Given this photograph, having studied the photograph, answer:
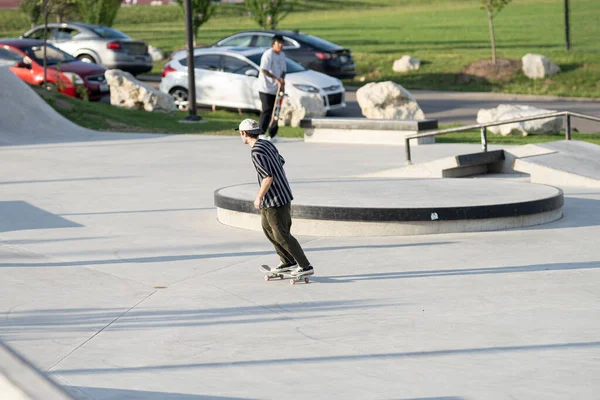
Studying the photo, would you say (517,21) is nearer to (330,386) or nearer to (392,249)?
(392,249)

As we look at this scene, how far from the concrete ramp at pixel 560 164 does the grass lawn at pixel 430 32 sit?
14.9 meters

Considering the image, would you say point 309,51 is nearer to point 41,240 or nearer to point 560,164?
point 560,164

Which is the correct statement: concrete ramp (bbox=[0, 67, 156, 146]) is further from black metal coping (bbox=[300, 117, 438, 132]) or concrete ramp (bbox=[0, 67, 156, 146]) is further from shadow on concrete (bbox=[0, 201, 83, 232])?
shadow on concrete (bbox=[0, 201, 83, 232])

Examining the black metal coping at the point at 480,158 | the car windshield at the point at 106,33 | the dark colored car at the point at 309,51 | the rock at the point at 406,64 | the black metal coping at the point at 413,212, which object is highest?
the car windshield at the point at 106,33

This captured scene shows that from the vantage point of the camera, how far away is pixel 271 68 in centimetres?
1670

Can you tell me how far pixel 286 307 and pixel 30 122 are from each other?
13741 millimetres

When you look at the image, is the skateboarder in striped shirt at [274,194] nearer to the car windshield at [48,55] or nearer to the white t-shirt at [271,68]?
the white t-shirt at [271,68]

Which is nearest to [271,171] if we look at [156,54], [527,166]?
[527,166]

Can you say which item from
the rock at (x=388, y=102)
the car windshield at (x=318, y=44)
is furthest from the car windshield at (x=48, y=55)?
the rock at (x=388, y=102)

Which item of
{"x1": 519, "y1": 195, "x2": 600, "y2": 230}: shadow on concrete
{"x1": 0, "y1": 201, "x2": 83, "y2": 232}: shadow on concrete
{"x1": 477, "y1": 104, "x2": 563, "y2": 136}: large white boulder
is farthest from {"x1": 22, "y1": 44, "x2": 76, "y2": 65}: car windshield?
{"x1": 519, "y1": 195, "x2": 600, "y2": 230}: shadow on concrete

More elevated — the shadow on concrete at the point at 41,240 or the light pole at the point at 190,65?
the light pole at the point at 190,65

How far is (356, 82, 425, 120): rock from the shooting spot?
2111 cm

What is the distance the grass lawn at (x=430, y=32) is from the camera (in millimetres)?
31000

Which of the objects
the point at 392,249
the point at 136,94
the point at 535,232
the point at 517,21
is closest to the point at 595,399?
the point at 392,249
